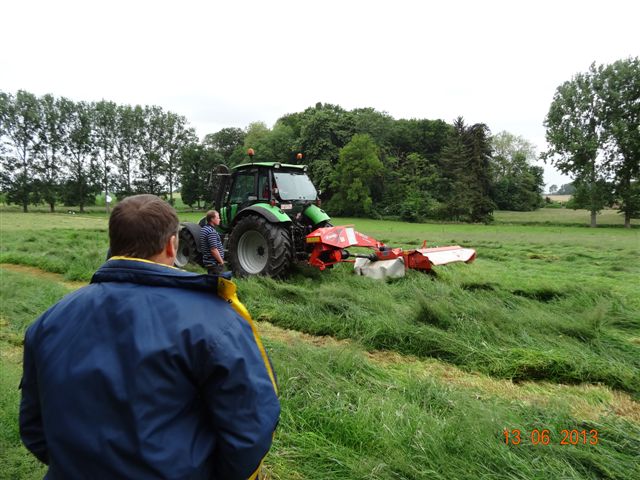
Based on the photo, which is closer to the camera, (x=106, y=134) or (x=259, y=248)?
(x=259, y=248)

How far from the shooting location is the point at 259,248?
7312 mm

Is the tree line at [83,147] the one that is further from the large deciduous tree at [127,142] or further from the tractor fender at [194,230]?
the tractor fender at [194,230]

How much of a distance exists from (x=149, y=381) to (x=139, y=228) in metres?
0.46

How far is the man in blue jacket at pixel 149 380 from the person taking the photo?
110cm

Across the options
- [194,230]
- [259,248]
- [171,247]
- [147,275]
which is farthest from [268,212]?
[147,275]

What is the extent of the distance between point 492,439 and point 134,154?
173ft

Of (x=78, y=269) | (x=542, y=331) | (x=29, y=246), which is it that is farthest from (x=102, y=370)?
(x=29, y=246)

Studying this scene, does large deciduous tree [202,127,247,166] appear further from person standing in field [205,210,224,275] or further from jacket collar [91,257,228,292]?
jacket collar [91,257,228,292]

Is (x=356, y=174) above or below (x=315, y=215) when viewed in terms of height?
above

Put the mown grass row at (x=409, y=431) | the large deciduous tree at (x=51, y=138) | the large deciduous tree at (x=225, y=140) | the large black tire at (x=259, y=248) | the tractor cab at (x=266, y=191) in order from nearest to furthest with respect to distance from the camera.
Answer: the mown grass row at (x=409, y=431) < the large black tire at (x=259, y=248) < the tractor cab at (x=266, y=191) < the large deciduous tree at (x=51, y=138) < the large deciduous tree at (x=225, y=140)

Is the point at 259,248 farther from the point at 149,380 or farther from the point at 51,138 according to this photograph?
the point at 51,138

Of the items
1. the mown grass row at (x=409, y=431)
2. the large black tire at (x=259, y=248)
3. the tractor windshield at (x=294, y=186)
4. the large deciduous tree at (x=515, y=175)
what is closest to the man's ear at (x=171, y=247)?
the mown grass row at (x=409, y=431)

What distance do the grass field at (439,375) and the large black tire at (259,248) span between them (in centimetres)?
44

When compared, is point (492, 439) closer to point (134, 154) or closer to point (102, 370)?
point (102, 370)
